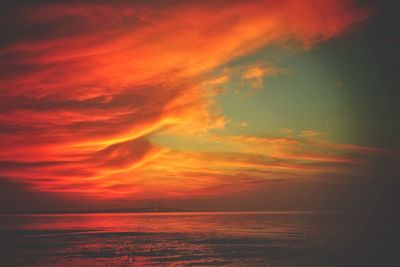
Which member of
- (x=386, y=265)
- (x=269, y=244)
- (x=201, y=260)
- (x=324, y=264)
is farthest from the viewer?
(x=269, y=244)

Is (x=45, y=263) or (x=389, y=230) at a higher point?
(x=389, y=230)

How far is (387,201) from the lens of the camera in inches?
1350

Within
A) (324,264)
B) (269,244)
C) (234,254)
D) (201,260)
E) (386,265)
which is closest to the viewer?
(386,265)

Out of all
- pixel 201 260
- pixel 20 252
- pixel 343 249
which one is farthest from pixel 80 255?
pixel 343 249

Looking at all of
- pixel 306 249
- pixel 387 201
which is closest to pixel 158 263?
pixel 306 249

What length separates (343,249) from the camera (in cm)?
3556

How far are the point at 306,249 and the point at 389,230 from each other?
856cm

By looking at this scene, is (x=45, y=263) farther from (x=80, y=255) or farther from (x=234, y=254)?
(x=234, y=254)

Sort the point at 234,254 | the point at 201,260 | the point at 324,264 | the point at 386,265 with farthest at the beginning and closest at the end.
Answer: the point at 234,254 < the point at 201,260 < the point at 324,264 < the point at 386,265

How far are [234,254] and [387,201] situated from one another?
44.2 ft

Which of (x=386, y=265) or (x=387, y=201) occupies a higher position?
(x=387, y=201)

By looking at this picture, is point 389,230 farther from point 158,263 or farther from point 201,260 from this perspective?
point 158,263

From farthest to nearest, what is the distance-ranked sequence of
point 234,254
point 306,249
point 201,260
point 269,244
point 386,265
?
point 269,244 < point 306,249 < point 234,254 < point 201,260 < point 386,265

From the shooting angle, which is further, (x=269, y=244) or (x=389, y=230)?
(x=269, y=244)
